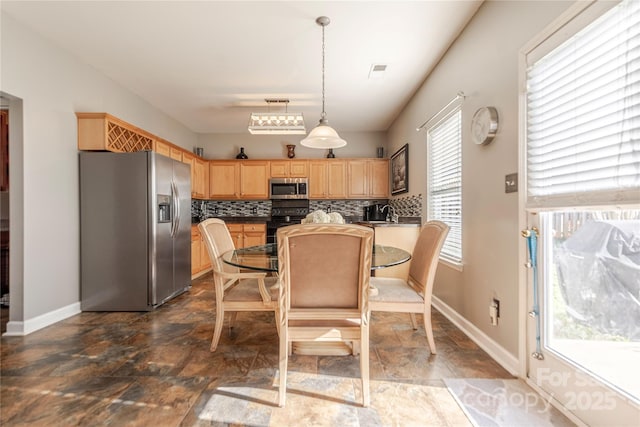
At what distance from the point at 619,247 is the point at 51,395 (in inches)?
115

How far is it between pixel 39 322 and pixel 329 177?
437cm

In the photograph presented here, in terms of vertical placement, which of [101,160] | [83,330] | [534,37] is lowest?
[83,330]

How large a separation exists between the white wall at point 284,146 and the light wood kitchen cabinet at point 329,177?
0.33 metres

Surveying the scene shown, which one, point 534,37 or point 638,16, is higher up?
point 534,37

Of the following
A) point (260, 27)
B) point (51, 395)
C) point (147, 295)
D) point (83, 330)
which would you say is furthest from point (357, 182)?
point (51, 395)

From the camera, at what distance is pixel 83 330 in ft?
8.48

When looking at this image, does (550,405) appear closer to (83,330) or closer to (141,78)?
(83,330)

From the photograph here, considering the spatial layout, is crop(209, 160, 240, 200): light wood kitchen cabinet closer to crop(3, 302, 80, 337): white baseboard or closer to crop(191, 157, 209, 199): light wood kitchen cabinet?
crop(191, 157, 209, 199): light wood kitchen cabinet

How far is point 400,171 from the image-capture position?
4707 millimetres

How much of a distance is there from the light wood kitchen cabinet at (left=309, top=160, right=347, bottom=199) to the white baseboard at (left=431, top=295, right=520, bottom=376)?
3.10m

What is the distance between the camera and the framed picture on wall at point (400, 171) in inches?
172

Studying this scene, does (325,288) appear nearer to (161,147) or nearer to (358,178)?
(161,147)

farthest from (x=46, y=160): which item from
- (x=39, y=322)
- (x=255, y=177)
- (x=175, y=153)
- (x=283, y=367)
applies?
(x=255, y=177)

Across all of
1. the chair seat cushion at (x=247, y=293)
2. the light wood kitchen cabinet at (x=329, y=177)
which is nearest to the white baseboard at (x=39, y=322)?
the chair seat cushion at (x=247, y=293)
